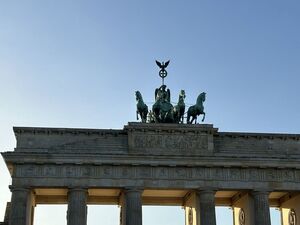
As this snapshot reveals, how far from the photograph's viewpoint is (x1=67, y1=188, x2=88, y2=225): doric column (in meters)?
37.0

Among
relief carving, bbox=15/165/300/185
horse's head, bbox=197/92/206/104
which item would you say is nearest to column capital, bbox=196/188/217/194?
relief carving, bbox=15/165/300/185

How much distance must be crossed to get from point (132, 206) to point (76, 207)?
3304mm

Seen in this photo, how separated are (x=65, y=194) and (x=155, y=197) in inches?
241

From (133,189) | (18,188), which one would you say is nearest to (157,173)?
(133,189)

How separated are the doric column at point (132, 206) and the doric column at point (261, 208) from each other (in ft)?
23.0

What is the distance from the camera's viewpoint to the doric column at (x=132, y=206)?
3725cm

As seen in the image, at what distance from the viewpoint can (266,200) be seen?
126 feet

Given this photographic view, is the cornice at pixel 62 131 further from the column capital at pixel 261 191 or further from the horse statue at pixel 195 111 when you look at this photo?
the column capital at pixel 261 191

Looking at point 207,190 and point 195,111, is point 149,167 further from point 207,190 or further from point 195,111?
point 195,111

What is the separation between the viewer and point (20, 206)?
3650cm

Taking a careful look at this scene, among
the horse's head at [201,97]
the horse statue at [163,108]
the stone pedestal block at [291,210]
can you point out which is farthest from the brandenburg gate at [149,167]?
the horse's head at [201,97]

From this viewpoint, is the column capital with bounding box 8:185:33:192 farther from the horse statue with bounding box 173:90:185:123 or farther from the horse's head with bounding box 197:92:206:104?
the horse's head with bounding box 197:92:206:104

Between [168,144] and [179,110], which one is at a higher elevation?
[179,110]

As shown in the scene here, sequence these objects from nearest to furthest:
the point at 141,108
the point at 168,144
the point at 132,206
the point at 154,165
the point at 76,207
→ 1. the point at 76,207
2. the point at 132,206
3. the point at 154,165
4. the point at 168,144
5. the point at 141,108
